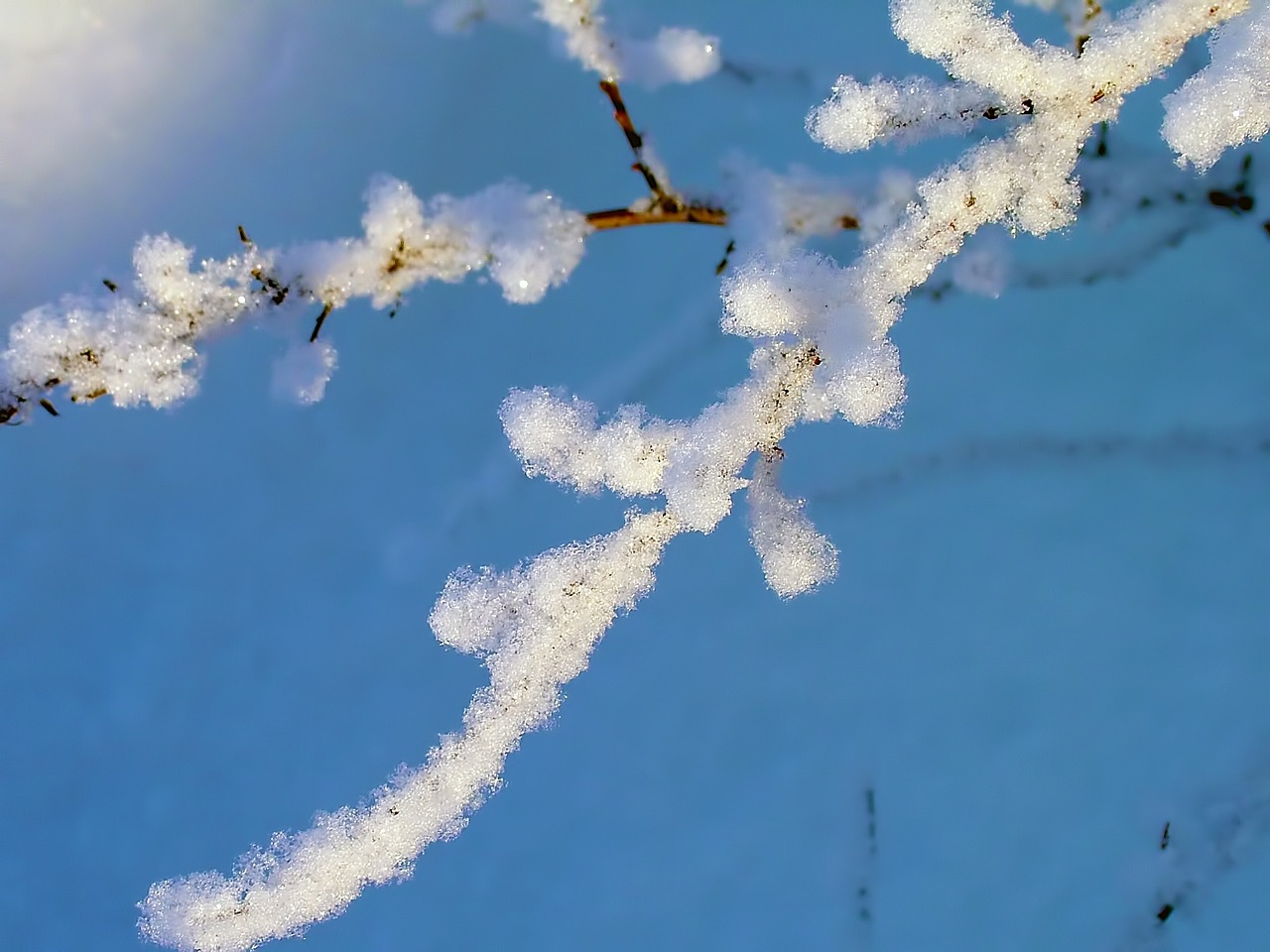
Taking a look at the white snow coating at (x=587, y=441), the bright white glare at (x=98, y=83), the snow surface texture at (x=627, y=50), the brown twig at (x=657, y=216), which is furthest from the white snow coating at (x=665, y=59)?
the bright white glare at (x=98, y=83)

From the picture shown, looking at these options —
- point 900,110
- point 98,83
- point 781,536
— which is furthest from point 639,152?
point 98,83

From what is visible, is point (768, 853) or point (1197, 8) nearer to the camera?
point (1197, 8)

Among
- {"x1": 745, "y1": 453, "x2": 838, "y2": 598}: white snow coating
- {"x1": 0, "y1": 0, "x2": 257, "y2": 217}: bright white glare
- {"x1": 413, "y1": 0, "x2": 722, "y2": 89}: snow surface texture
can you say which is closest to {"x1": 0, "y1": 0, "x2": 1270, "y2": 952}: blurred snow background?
{"x1": 0, "y1": 0, "x2": 257, "y2": 217}: bright white glare

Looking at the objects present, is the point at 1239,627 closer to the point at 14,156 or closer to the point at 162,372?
the point at 162,372

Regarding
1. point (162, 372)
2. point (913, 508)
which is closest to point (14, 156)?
point (162, 372)

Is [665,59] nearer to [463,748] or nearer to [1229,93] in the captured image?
[1229,93]

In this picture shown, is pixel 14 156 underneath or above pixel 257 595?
above
